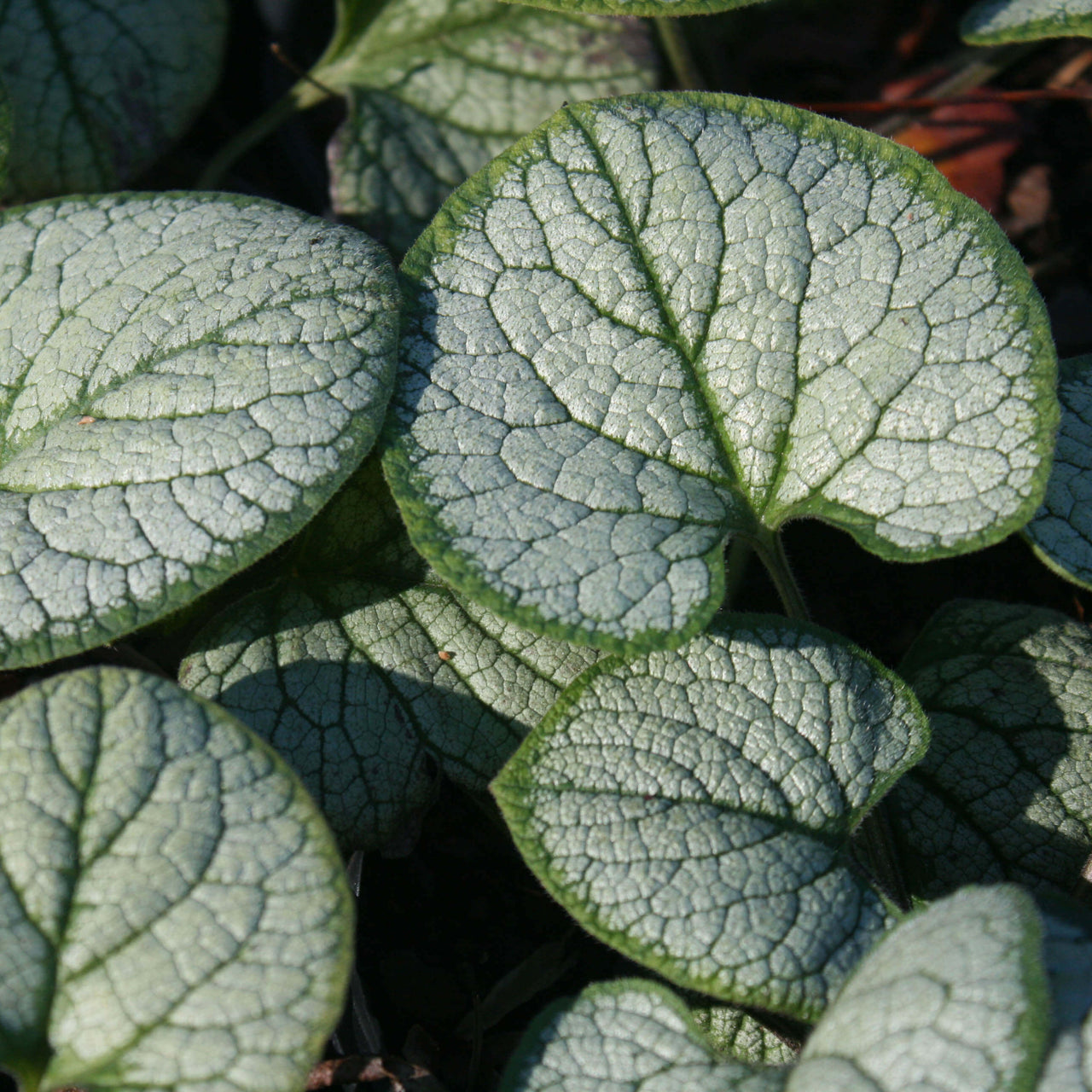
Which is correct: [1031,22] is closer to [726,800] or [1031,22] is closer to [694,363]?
[694,363]

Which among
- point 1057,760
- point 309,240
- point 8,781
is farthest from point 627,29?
point 8,781

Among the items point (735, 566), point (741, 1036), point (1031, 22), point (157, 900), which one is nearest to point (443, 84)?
point (1031, 22)

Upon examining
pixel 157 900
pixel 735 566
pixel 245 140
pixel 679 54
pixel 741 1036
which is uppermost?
pixel 679 54

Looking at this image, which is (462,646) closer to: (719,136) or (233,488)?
(233,488)

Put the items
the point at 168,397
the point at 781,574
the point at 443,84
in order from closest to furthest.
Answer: the point at 168,397, the point at 781,574, the point at 443,84

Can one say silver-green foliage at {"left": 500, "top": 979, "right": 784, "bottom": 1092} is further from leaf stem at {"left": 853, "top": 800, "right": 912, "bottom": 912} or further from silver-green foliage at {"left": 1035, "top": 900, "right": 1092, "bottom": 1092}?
leaf stem at {"left": 853, "top": 800, "right": 912, "bottom": 912}

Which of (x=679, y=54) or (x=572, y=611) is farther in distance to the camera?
(x=679, y=54)

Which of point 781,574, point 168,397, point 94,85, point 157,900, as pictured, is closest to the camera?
point 157,900

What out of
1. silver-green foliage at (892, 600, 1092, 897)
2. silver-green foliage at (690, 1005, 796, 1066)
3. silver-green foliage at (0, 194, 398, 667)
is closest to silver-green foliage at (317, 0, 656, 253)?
silver-green foliage at (0, 194, 398, 667)
